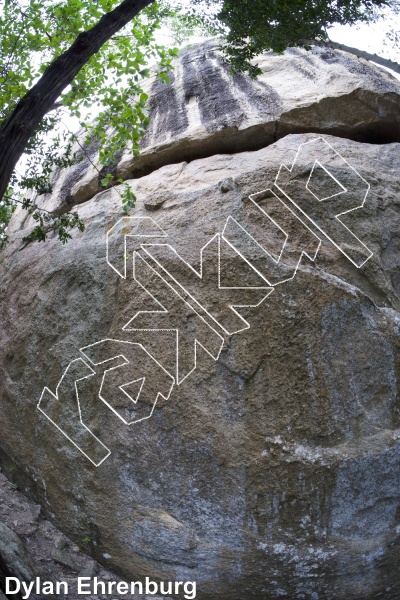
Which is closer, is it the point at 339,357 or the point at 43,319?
the point at 339,357

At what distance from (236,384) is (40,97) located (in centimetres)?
256

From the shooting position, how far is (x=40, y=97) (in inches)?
189

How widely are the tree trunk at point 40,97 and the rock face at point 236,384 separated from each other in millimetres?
1328

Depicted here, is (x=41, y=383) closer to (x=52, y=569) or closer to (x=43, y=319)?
(x=43, y=319)

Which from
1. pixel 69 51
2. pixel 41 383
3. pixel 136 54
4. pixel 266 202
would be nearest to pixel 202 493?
pixel 41 383

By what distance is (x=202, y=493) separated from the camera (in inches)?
197

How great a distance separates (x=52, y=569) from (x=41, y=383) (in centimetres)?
156

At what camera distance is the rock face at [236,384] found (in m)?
4.92
